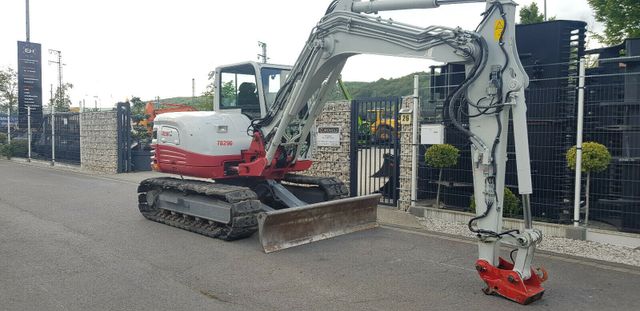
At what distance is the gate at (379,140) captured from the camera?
10461mm

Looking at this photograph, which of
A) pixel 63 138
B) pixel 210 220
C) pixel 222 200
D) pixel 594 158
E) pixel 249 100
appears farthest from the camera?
pixel 63 138

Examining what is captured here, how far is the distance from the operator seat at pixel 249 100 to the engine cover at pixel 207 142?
5.7 inches

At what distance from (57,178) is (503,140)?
15.2m

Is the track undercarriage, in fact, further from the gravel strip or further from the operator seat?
the gravel strip

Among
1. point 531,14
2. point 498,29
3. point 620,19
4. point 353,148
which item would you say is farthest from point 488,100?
point 531,14

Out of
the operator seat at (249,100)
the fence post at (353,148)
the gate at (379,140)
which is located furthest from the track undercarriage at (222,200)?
the fence post at (353,148)

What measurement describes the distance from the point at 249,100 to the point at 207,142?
1.03 metres

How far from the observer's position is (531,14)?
22.6m

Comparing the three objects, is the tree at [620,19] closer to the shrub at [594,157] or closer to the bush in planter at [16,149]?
the shrub at [594,157]

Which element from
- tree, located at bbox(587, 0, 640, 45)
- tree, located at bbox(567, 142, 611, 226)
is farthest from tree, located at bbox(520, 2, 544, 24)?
tree, located at bbox(567, 142, 611, 226)

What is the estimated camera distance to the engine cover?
26.7 feet

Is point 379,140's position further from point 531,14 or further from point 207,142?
point 531,14

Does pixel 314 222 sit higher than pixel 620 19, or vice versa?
pixel 620 19

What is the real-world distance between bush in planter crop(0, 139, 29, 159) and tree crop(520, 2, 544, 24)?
930 inches
